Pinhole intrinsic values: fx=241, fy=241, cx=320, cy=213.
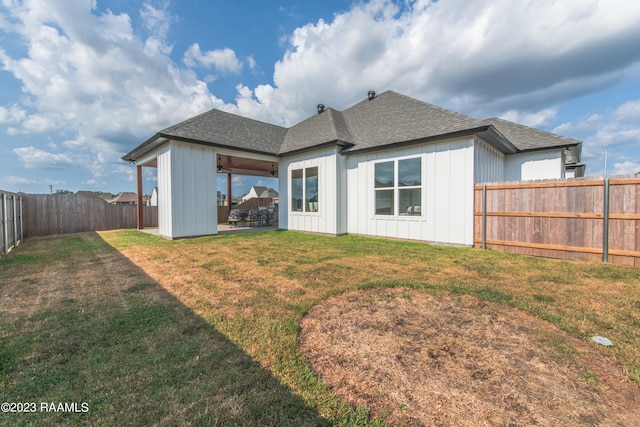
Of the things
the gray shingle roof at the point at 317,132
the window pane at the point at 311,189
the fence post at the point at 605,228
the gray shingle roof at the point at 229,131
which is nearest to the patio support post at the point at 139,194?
the gray shingle roof at the point at 229,131

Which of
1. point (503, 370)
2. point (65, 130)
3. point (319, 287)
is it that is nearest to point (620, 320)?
point (503, 370)

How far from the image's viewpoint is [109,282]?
3996 millimetres

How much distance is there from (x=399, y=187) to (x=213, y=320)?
22.4 feet

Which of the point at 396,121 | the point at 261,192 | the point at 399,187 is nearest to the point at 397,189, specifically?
the point at 399,187

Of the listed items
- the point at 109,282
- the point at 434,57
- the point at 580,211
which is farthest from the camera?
the point at 434,57

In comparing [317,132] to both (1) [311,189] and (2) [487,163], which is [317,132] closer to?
(1) [311,189]

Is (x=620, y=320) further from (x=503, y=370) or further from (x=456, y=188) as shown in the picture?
(x=456, y=188)

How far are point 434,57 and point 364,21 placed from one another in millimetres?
3402

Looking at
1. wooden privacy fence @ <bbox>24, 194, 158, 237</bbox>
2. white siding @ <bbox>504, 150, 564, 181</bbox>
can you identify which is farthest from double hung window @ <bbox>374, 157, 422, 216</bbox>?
wooden privacy fence @ <bbox>24, 194, 158, 237</bbox>

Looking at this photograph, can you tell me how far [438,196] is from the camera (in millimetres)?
7223

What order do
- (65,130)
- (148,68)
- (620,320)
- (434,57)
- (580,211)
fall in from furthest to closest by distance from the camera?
(65,130)
(148,68)
(434,57)
(580,211)
(620,320)

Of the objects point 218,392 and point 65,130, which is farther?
point 65,130

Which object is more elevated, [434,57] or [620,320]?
[434,57]

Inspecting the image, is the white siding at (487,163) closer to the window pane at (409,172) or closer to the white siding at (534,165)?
the white siding at (534,165)
